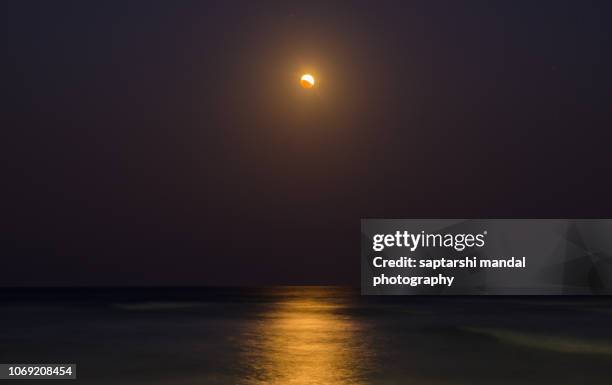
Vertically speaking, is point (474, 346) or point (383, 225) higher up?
point (383, 225)

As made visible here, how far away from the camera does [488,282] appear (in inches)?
1076

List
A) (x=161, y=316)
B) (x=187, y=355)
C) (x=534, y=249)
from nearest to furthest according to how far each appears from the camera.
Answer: (x=187, y=355) < (x=534, y=249) < (x=161, y=316)

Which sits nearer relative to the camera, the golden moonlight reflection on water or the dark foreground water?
the golden moonlight reflection on water

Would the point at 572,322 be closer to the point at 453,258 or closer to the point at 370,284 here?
the point at 453,258

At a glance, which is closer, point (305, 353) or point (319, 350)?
point (305, 353)

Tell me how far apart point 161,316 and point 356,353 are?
18361 mm

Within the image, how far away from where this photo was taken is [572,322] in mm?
32188

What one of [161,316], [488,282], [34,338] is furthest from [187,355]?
[161,316]

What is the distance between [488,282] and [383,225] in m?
4.17

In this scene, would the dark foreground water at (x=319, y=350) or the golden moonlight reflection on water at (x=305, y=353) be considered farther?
the dark foreground water at (x=319, y=350)

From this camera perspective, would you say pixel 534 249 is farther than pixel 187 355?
Yes

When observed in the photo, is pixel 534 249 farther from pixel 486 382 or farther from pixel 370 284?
pixel 486 382

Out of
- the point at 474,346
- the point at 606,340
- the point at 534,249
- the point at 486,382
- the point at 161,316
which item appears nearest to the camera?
the point at 486,382

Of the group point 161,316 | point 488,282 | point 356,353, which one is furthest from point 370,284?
point 161,316
